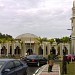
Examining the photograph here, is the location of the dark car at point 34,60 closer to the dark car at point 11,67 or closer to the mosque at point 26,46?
the dark car at point 11,67

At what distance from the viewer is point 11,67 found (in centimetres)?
1761

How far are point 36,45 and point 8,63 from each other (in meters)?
89.1

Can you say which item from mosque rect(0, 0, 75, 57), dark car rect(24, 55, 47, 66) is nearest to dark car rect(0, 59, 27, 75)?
dark car rect(24, 55, 47, 66)

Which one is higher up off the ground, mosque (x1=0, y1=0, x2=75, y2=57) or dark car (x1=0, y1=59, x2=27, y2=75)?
mosque (x1=0, y1=0, x2=75, y2=57)

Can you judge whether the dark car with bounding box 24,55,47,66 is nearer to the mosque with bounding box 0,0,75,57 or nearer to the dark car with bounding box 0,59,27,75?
the dark car with bounding box 0,59,27,75

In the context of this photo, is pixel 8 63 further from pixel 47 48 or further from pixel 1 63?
pixel 47 48

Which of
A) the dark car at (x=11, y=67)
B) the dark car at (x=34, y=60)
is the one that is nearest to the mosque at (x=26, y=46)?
the dark car at (x=34, y=60)

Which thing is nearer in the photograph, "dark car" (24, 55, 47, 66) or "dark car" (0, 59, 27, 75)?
"dark car" (0, 59, 27, 75)

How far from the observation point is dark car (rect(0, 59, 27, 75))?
54.7 ft

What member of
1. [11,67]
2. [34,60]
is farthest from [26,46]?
[11,67]

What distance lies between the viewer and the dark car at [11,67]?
54.7ft

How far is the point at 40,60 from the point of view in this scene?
134 feet

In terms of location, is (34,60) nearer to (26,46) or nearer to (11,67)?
(11,67)

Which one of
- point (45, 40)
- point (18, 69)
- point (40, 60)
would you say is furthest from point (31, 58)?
point (45, 40)
